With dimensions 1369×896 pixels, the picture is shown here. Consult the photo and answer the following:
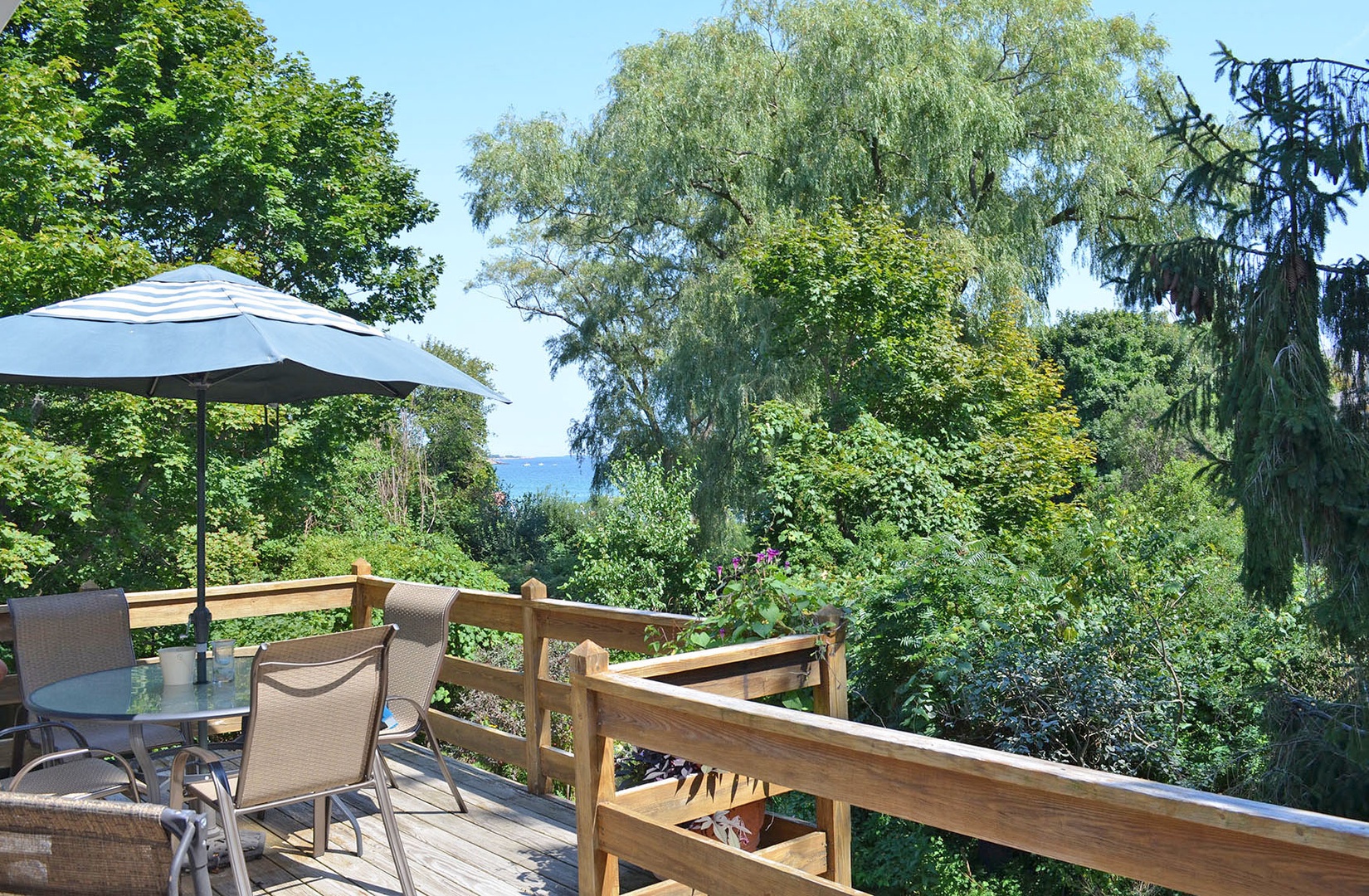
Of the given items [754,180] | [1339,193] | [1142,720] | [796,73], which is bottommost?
[1142,720]

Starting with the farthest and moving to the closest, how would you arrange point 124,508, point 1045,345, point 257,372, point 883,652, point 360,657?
point 1045,345
point 124,508
point 883,652
point 257,372
point 360,657

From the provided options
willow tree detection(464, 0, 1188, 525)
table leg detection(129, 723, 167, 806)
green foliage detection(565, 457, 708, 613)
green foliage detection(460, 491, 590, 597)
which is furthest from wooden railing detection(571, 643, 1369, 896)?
green foliage detection(460, 491, 590, 597)

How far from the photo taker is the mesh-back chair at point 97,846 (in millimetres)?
1640

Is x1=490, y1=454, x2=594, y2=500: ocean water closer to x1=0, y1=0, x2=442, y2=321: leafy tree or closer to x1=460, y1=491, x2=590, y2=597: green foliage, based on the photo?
x1=460, y1=491, x2=590, y2=597: green foliage

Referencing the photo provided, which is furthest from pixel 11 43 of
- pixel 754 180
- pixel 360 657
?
pixel 360 657

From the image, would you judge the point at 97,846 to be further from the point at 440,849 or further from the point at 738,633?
the point at 440,849

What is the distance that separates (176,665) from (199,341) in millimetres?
1149

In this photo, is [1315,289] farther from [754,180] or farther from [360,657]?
[754,180]

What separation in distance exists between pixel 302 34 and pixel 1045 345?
12554 mm

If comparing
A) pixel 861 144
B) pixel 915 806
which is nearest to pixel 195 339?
pixel 915 806

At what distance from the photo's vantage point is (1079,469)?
12398 millimetres

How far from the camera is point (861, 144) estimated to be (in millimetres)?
14312

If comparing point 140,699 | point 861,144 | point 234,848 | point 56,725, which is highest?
point 861,144

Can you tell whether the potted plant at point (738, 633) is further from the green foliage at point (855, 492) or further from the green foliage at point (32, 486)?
the green foliage at point (32, 486)
